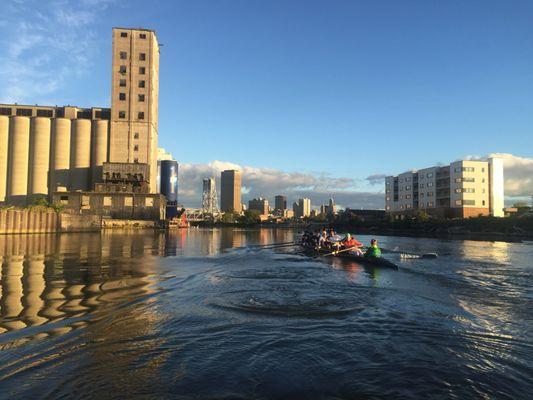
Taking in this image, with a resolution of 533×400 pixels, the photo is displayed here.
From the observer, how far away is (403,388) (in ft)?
24.4

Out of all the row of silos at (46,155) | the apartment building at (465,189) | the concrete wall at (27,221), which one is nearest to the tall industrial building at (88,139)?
the row of silos at (46,155)

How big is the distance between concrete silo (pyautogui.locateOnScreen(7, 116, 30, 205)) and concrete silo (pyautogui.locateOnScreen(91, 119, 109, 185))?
18607 millimetres

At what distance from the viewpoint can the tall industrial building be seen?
11565cm

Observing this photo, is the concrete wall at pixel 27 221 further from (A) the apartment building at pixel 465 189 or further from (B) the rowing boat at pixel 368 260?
(A) the apartment building at pixel 465 189

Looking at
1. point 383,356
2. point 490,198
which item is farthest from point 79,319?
point 490,198

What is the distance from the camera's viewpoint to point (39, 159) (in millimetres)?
116062

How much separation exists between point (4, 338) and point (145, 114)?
4599 inches

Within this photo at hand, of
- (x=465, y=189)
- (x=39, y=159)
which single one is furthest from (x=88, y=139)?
(x=465, y=189)

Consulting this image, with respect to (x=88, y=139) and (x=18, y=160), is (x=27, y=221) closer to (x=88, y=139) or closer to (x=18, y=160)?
(x=88, y=139)

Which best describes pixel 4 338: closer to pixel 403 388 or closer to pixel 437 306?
pixel 403 388

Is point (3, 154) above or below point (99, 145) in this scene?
below

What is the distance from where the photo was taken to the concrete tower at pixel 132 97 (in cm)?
11688

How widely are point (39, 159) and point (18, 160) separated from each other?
19.1 ft

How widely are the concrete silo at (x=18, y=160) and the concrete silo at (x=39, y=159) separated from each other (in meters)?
1.51
